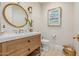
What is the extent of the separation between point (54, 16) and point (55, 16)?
0.06ft

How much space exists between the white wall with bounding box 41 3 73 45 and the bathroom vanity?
7.7 inches

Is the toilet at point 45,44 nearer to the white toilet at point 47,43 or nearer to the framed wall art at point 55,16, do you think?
the white toilet at point 47,43

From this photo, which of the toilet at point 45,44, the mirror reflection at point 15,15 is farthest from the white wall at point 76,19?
the mirror reflection at point 15,15

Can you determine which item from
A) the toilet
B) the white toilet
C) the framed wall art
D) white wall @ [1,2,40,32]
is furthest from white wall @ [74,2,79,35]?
white wall @ [1,2,40,32]

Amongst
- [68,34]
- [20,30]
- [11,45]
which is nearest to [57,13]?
[68,34]

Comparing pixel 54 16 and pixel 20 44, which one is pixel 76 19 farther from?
pixel 20 44

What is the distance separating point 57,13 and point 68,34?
42cm

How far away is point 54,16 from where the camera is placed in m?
2.07

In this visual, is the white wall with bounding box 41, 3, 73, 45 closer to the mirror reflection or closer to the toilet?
the toilet

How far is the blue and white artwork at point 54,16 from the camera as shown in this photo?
2.03 m

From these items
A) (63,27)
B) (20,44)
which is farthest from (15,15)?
(63,27)

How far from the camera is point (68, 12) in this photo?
1.99 m

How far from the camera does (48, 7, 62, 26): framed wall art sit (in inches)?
79.8

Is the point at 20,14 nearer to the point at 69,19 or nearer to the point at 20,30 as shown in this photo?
the point at 20,30
